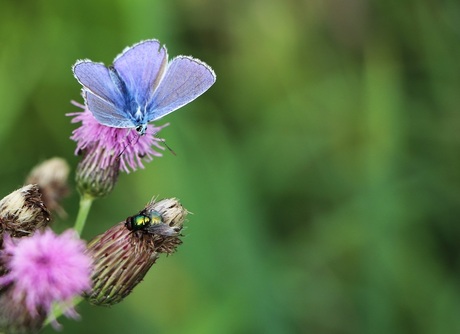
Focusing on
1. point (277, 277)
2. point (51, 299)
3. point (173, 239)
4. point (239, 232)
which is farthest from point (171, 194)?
point (51, 299)

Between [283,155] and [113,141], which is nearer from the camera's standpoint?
[113,141]

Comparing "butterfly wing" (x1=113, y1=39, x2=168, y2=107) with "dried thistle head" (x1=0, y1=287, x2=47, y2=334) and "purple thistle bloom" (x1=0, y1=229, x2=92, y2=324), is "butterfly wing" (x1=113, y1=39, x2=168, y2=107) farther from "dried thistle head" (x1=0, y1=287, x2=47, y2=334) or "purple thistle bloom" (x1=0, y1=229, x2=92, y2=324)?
"dried thistle head" (x1=0, y1=287, x2=47, y2=334)

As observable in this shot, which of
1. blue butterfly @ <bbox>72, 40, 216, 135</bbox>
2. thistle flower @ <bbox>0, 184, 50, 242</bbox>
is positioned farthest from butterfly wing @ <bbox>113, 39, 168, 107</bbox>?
thistle flower @ <bbox>0, 184, 50, 242</bbox>

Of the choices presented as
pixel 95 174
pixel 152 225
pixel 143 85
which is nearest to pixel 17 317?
pixel 152 225

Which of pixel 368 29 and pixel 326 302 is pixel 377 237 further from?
pixel 368 29

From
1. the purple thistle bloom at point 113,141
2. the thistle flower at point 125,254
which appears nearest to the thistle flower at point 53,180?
the purple thistle bloom at point 113,141

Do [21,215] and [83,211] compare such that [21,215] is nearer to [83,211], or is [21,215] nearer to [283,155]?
[83,211]

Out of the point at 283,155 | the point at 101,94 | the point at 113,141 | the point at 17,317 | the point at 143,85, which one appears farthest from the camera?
the point at 283,155
